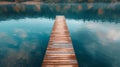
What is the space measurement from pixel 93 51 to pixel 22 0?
69.1 metres

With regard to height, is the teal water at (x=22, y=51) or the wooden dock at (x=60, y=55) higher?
the wooden dock at (x=60, y=55)

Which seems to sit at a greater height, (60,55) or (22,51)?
(60,55)

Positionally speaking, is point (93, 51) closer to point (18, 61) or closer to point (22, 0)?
point (18, 61)

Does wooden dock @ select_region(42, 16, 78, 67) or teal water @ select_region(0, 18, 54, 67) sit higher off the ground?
wooden dock @ select_region(42, 16, 78, 67)

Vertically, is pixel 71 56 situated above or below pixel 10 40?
above

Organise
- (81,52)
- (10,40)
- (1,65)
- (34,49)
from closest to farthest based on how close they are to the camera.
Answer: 1. (1,65)
2. (81,52)
3. (34,49)
4. (10,40)

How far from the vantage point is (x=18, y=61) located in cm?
1117

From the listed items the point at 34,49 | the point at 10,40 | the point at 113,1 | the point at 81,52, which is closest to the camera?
the point at 81,52

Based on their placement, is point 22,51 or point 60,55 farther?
point 22,51

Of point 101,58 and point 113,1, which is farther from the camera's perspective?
point 113,1

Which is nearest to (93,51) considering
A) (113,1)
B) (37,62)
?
(37,62)

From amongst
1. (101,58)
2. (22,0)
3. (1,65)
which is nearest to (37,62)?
(1,65)

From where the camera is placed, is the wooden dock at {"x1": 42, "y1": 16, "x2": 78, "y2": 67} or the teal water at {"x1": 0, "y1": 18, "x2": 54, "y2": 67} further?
the teal water at {"x1": 0, "y1": 18, "x2": 54, "y2": 67}

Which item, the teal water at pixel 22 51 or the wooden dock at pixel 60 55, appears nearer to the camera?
the wooden dock at pixel 60 55
